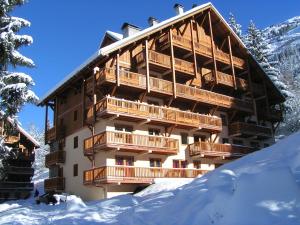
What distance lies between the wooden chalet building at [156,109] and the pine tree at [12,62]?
10.3 metres

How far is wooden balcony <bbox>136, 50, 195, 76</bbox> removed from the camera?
32719 millimetres

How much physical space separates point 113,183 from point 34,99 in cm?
1140

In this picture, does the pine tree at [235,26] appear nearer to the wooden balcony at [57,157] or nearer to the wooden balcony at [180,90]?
the wooden balcony at [180,90]

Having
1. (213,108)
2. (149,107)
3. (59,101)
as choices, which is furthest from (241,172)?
(59,101)

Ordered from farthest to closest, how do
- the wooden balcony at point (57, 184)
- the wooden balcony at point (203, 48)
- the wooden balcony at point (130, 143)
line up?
the wooden balcony at point (203, 48) → the wooden balcony at point (57, 184) → the wooden balcony at point (130, 143)

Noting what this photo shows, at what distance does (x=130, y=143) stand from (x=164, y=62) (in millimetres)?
8984

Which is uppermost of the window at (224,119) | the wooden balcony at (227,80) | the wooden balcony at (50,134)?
the wooden balcony at (227,80)

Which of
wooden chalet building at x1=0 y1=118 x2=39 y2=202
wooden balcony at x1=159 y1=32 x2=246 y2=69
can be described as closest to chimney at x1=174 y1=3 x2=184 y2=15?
wooden balcony at x1=159 y1=32 x2=246 y2=69

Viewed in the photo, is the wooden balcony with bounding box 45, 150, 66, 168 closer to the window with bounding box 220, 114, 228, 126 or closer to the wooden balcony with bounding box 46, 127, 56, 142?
the wooden balcony with bounding box 46, 127, 56, 142

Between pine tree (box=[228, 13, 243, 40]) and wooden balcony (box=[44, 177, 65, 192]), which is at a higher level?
pine tree (box=[228, 13, 243, 40])

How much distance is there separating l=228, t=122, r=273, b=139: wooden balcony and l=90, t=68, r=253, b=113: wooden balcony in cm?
176

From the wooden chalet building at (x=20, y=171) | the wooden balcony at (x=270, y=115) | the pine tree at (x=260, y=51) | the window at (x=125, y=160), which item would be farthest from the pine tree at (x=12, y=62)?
the pine tree at (x=260, y=51)

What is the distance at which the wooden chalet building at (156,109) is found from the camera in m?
29.2

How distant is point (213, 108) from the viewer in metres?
37.3
